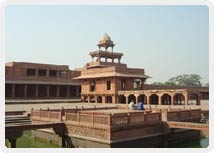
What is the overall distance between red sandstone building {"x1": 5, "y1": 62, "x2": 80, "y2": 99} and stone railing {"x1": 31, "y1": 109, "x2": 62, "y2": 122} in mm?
17622

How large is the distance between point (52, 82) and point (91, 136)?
85.0 feet

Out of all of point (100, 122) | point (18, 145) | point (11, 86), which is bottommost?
point (18, 145)

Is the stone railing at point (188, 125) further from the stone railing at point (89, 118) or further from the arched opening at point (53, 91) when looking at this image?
the arched opening at point (53, 91)

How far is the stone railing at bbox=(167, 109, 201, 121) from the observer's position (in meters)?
17.5

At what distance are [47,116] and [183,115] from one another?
24.1 feet

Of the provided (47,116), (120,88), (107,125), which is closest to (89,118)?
(107,125)

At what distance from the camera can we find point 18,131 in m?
14.9

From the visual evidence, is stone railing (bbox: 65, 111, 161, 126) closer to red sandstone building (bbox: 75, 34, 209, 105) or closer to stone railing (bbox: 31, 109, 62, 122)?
stone railing (bbox: 31, 109, 62, 122)

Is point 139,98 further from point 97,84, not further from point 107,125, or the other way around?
point 107,125

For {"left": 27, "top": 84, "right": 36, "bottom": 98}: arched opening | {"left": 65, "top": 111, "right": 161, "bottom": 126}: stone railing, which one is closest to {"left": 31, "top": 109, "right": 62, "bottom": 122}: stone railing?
{"left": 65, "top": 111, "right": 161, "bottom": 126}: stone railing
